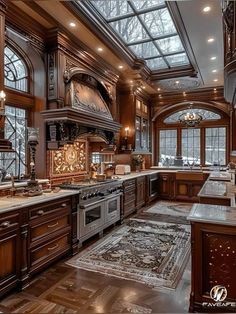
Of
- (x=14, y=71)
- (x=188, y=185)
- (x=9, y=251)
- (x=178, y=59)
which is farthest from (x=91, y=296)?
(x=188, y=185)

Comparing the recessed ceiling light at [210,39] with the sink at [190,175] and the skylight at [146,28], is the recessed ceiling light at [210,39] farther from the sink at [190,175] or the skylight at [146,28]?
the sink at [190,175]

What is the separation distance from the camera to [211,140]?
7934 mm

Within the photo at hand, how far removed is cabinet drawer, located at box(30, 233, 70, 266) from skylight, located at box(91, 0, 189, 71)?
11.2ft

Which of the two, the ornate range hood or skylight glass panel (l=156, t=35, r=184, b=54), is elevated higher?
skylight glass panel (l=156, t=35, r=184, b=54)

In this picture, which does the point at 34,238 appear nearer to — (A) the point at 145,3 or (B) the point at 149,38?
(A) the point at 145,3

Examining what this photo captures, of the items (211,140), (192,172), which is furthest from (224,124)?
(192,172)

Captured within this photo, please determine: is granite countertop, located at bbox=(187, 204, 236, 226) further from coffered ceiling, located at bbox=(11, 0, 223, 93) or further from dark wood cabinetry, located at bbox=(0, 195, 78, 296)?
coffered ceiling, located at bbox=(11, 0, 223, 93)

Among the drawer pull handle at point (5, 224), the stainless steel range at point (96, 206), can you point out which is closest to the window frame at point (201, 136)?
the stainless steel range at point (96, 206)

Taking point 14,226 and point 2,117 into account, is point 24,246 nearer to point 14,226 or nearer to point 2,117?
point 14,226

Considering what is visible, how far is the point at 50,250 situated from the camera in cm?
293

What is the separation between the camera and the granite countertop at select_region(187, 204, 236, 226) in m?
2.00

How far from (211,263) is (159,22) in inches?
152

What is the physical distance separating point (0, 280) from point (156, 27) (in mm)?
4453

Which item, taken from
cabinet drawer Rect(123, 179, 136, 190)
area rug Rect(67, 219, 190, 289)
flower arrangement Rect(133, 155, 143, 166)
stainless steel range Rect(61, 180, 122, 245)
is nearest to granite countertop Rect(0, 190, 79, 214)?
stainless steel range Rect(61, 180, 122, 245)
